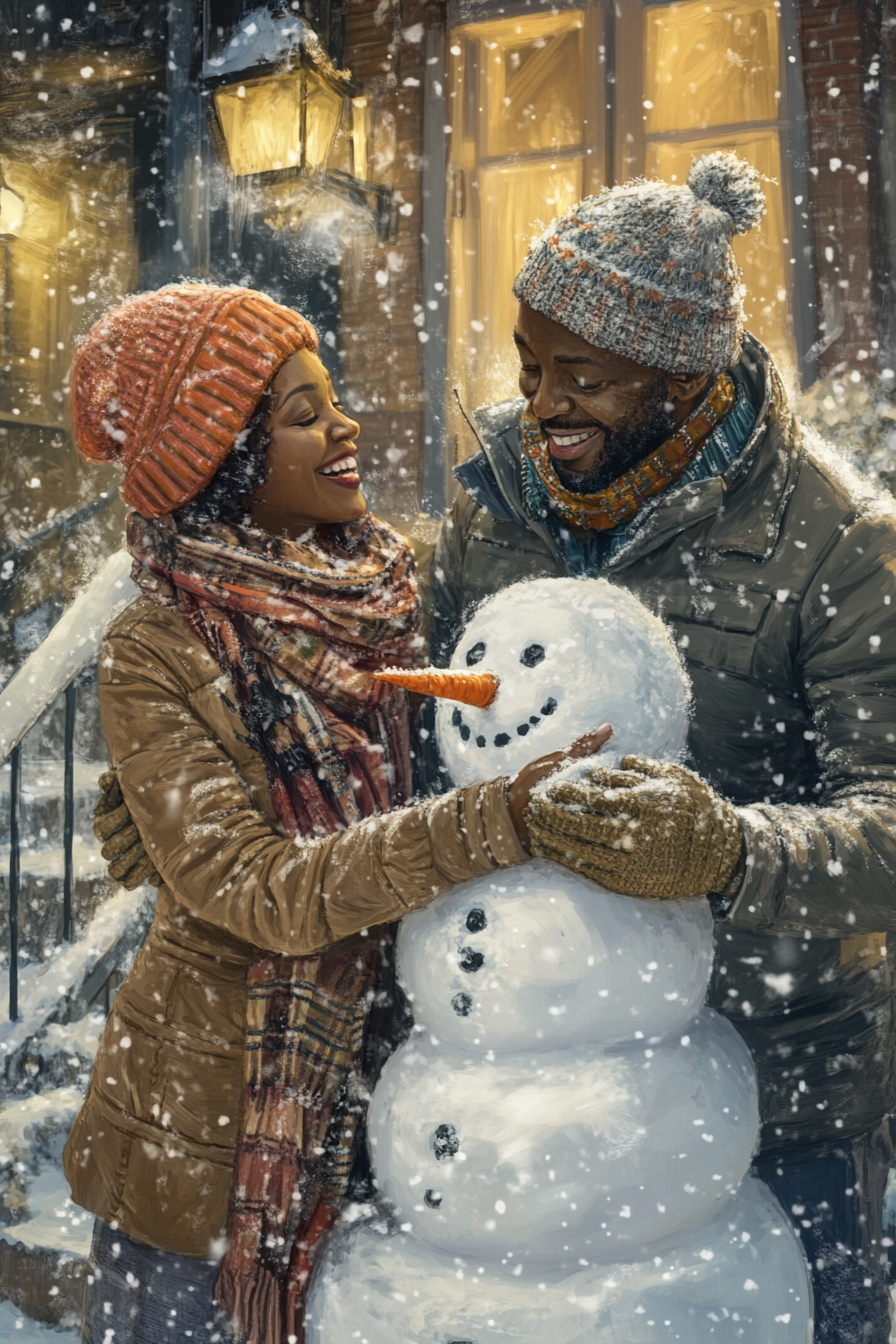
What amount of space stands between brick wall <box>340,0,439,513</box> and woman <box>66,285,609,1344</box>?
172cm

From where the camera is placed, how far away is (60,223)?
471cm

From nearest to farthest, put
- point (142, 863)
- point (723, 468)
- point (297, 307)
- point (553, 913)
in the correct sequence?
1. point (553, 913)
2. point (723, 468)
3. point (142, 863)
4. point (297, 307)

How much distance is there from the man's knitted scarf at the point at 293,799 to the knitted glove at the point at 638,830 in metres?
0.40

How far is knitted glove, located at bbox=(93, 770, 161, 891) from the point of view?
1.73m

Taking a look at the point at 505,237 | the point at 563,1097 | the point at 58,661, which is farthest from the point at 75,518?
the point at 563,1097

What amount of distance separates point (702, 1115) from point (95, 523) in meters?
3.69

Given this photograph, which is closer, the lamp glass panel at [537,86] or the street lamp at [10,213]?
the lamp glass panel at [537,86]

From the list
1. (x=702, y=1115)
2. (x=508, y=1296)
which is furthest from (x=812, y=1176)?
(x=508, y=1296)

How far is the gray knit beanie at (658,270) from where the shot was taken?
1.50 meters

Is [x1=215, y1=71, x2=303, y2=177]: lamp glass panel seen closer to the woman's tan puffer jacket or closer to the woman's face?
the woman's face

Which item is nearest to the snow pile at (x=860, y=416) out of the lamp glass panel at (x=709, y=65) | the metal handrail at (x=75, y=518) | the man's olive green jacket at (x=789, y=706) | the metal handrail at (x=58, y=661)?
the lamp glass panel at (x=709, y=65)

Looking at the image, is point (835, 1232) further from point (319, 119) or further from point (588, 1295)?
point (319, 119)

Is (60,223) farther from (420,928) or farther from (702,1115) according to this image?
(702,1115)

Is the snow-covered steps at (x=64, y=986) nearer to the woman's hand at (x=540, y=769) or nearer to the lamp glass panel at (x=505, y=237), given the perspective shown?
the lamp glass panel at (x=505, y=237)
